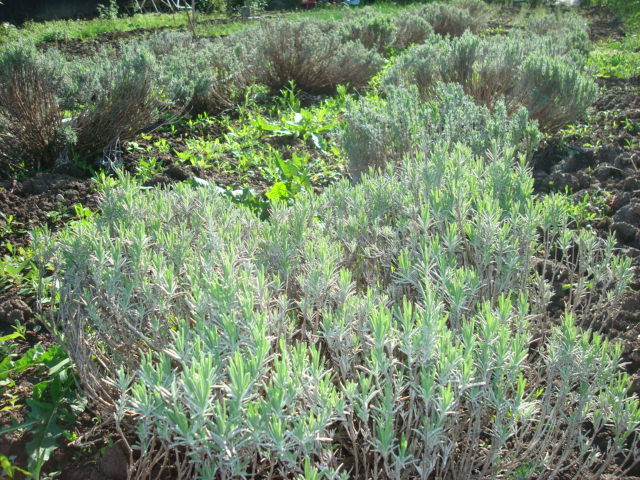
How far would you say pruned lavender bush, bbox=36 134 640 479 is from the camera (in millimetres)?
1351

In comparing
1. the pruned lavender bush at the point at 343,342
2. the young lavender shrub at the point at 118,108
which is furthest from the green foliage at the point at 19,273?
the young lavender shrub at the point at 118,108

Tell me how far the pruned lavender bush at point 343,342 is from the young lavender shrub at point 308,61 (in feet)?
15.8

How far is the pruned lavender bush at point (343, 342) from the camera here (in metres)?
1.35

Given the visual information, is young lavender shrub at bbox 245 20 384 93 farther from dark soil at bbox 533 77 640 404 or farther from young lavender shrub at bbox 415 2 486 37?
young lavender shrub at bbox 415 2 486 37

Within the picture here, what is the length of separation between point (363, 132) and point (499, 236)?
2155 mm

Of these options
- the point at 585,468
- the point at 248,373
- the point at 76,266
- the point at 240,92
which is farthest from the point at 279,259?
the point at 240,92

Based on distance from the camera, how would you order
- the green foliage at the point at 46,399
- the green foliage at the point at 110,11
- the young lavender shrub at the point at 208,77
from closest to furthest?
the green foliage at the point at 46,399 < the young lavender shrub at the point at 208,77 < the green foliage at the point at 110,11

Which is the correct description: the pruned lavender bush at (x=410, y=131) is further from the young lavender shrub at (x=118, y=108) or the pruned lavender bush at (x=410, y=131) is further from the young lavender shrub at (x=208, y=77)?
the young lavender shrub at (x=208, y=77)

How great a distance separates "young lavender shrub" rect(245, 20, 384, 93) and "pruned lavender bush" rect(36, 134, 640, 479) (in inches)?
190

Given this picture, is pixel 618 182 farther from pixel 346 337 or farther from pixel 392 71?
pixel 346 337

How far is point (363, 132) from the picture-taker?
13.1 feet

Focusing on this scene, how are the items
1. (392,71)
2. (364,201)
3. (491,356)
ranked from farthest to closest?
(392,71), (364,201), (491,356)

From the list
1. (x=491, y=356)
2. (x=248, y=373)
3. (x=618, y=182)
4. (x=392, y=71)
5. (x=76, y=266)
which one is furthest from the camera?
(x=392, y=71)

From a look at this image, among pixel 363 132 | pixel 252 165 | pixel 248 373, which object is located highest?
pixel 248 373
